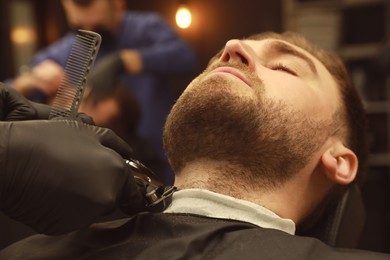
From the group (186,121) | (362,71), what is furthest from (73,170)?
(362,71)

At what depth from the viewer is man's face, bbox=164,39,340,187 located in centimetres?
137

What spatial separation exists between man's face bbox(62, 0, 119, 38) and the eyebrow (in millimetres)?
1297

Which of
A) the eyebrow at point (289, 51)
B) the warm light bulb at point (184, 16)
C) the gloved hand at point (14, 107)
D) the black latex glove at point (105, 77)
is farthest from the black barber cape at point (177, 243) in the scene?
the black latex glove at point (105, 77)

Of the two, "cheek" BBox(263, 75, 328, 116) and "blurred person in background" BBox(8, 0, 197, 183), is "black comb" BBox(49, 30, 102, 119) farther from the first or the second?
"blurred person in background" BBox(8, 0, 197, 183)

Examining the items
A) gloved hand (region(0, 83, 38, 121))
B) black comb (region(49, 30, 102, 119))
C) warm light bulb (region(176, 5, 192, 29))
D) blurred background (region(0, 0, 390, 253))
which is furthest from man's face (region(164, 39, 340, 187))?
blurred background (region(0, 0, 390, 253))

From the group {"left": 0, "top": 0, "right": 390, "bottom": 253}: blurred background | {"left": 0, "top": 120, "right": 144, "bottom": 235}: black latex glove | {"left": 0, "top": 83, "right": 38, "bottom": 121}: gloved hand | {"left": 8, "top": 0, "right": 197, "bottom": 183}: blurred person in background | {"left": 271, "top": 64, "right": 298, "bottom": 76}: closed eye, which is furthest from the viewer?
{"left": 0, "top": 0, "right": 390, "bottom": 253}: blurred background

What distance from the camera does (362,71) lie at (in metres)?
4.29

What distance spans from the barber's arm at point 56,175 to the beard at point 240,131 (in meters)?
0.29

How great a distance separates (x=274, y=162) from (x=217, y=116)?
185 mm

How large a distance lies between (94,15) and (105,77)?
1.08 ft

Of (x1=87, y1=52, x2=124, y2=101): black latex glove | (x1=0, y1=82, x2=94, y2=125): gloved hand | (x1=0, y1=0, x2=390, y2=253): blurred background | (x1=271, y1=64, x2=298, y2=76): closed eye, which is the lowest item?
(x1=0, y1=0, x2=390, y2=253): blurred background

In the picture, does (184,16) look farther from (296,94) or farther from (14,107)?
(14,107)

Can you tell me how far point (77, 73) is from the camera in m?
1.41

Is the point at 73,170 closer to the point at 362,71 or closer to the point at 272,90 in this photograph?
the point at 272,90
